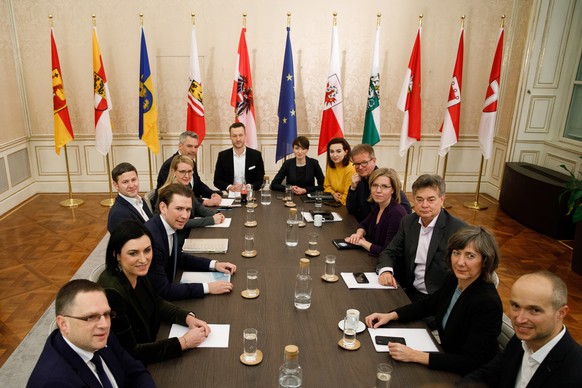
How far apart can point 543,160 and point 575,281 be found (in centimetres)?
279

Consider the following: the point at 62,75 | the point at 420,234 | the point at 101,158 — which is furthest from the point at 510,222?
the point at 62,75

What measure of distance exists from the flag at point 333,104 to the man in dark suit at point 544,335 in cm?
501

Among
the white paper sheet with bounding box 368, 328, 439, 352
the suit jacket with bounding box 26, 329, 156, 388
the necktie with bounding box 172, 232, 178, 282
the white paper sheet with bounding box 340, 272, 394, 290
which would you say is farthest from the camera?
the necktie with bounding box 172, 232, 178, 282

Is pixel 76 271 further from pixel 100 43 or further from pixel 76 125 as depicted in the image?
pixel 100 43

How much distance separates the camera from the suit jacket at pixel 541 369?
1.62m

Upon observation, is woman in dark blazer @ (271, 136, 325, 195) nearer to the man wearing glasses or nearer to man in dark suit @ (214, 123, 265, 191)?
man in dark suit @ (214, 123, 265, 191)

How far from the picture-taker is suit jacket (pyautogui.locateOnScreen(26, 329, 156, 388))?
4.88 feet

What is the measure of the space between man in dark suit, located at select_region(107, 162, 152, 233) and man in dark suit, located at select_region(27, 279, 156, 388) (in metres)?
1.69

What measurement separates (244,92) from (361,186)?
125 inches

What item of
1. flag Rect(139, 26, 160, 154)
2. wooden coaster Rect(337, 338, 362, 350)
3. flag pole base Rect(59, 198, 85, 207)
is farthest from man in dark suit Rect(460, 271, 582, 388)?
flag pole base Rect(59, 198, 85, 207)

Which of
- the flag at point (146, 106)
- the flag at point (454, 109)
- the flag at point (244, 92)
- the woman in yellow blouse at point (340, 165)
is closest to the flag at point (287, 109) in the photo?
the flag at point (244, 92)

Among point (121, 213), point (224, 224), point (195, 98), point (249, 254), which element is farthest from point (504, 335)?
point (195, 98)

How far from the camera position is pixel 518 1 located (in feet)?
22.0

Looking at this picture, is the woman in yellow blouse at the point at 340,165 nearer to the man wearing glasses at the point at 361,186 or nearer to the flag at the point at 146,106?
the man wearing glasses at the point at 361,186
